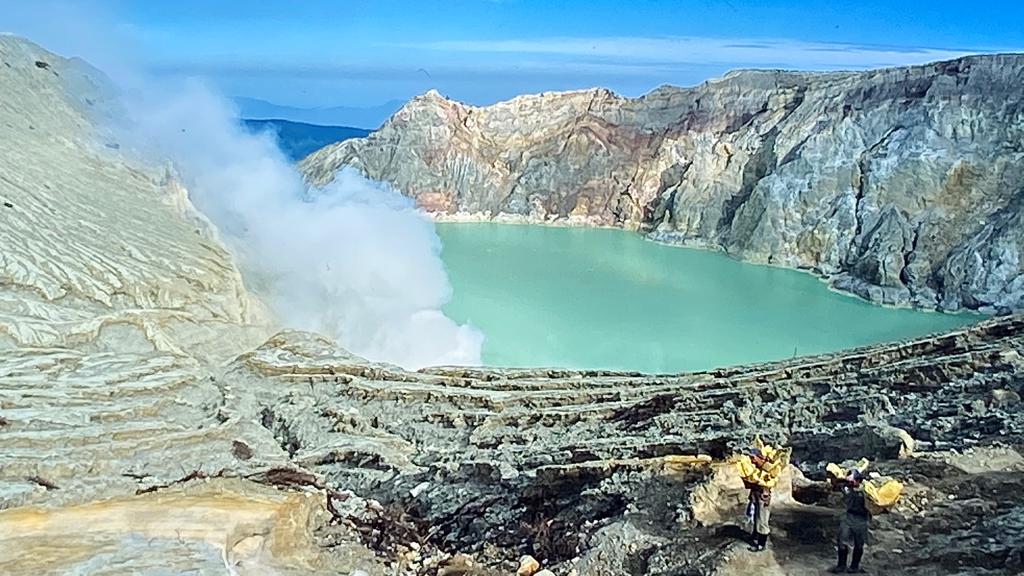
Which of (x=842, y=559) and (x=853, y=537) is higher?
(x=853, y=537)

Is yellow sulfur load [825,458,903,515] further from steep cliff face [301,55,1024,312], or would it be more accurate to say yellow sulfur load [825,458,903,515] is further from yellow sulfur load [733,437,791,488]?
steep cliff face [301,55,1024,312]

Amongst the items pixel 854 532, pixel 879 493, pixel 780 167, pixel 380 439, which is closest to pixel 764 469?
pixel 854 532

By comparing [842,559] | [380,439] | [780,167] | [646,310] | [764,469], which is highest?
[780,167]

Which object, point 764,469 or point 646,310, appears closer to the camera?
point 764,469

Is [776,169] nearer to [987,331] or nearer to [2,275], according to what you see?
[987,331]

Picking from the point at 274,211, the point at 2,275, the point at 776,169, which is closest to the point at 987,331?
the point at 2,275

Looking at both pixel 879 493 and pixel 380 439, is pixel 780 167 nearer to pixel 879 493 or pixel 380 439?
pixel 380 439

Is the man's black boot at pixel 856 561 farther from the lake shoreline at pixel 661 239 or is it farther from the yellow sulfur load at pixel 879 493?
the lake shoreline at pixel 661 239
